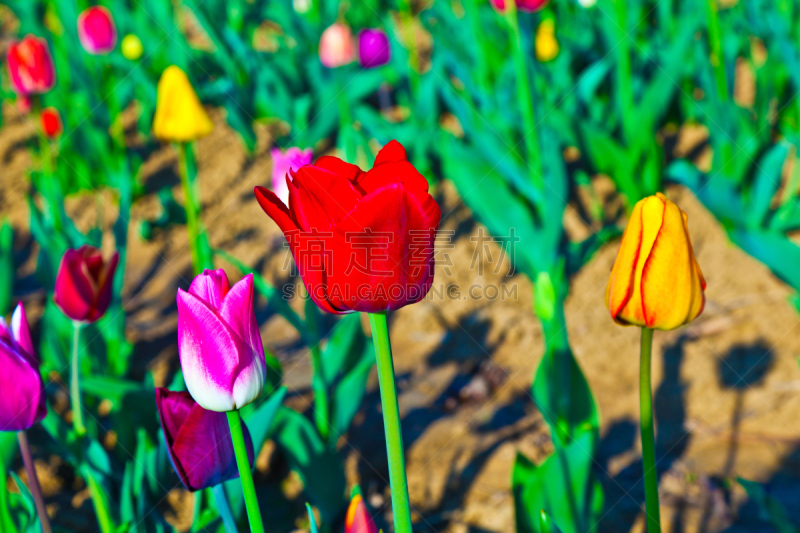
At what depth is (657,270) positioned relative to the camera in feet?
2.10

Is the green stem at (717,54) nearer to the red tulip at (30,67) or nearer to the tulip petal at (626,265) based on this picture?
the tulip petal at (626,265)

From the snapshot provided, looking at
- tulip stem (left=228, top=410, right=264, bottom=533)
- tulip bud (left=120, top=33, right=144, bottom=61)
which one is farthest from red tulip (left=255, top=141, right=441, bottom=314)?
tulip bud (left=120, top=33, right=144, bottom=61)

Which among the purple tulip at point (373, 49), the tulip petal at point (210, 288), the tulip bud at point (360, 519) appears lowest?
the tulip bud at point (360, 519)

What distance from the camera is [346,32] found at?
2350 millimetres

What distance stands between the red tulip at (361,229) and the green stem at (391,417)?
0.07 ft

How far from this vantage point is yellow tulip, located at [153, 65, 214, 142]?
154 cm

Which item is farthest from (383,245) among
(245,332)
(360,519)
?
(360,519)

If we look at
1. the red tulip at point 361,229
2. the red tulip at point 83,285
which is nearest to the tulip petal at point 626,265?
the red tulip at point 361,229

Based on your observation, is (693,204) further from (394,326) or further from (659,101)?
(394,326)

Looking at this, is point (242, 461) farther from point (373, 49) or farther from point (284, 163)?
point (373, 49)

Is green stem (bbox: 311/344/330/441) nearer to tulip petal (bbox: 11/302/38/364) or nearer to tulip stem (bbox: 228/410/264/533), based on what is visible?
tulip petal (bbox: 11/302/38/364)

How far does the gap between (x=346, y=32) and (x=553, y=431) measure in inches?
66.7

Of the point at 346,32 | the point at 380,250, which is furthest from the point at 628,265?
the point at 346,32

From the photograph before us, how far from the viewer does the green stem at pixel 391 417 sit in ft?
1.83
